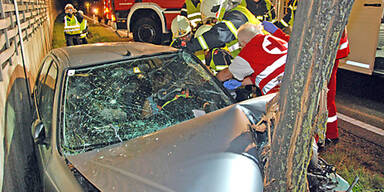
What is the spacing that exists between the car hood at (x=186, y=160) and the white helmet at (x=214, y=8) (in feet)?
6.29

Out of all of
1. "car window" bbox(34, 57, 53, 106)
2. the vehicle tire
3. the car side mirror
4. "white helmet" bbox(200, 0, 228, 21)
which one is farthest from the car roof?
the vehicle tire

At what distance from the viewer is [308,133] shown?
1454 mm

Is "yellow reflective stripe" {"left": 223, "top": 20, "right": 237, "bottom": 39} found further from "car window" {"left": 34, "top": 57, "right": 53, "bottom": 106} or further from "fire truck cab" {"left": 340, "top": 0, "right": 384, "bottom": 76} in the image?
"fire truck cab" {"left": 340, "top": 0, "right": 384, "bottom": 76}

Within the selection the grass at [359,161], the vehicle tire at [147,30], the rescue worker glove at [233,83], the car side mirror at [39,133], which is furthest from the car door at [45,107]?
the vehicle tire at [147,30]

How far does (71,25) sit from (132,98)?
604 centimetres

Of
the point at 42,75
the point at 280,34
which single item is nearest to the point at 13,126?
the point at 42,75

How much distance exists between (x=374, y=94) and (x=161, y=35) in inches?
250

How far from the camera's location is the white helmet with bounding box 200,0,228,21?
3538 millimetres

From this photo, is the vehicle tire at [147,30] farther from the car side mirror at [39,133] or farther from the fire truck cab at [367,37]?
the car side mirror at [39,133]

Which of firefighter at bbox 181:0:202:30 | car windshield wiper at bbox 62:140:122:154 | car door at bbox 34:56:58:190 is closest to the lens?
car windshield wiper at bbox 62:140:122:154

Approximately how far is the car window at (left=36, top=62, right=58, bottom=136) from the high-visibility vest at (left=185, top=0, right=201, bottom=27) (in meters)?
2.82

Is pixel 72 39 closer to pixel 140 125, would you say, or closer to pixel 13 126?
pixel 13 126

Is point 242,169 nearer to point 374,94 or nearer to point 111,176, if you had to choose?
point 111,176

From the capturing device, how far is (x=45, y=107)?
2359mm
